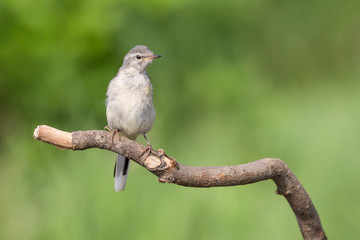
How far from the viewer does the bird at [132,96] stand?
139 inches

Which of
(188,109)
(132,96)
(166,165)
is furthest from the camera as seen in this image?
(188,109)

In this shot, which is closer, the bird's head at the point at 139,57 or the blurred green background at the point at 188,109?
the bird's head at the point at 139,57

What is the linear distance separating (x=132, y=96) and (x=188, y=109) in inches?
149

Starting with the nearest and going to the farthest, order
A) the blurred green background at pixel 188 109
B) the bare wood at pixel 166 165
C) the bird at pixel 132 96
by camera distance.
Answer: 1. the bare wood at pixel 166 165
2. the bird at pixel 132 96
3. the blurred green background at pixel 188 109

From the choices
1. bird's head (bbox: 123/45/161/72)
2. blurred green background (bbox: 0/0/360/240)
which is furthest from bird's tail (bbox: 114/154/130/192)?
blurred green background (bbox: 0/0/360/240)

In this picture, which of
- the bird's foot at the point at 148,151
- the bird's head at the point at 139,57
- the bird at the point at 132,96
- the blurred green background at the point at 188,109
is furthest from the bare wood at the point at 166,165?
the blurred green background at the point at 188,109

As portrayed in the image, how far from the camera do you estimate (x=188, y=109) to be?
23.9ft

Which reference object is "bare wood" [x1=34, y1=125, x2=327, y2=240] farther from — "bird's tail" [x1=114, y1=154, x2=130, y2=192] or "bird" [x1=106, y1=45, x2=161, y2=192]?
"bird's tail" [x1=114, y1=154, x2=130, y2=192]

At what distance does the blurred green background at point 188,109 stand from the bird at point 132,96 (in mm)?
1968

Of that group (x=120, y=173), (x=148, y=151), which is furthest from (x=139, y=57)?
(x=148, y=151)

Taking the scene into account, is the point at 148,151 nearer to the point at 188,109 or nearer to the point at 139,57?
the point at 139,57

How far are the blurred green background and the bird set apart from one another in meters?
1.97

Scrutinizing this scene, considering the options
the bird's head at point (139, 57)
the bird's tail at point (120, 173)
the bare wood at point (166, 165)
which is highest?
the bird's head at point (139, 57)

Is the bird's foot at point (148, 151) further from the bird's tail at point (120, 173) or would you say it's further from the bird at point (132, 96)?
the bird's tail at point (120, 173)
